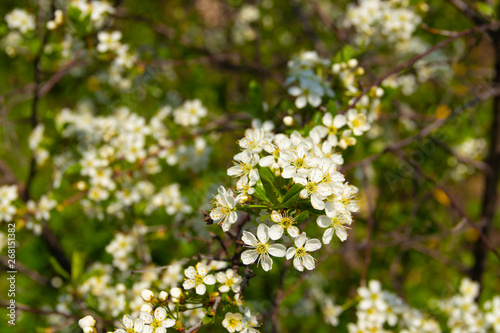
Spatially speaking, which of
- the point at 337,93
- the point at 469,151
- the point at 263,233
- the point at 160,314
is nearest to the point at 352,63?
the point at 337,93

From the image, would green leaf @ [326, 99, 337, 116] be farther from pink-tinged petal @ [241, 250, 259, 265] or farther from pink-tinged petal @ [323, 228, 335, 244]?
pink-tinged petal @ [241, 250, 259, 265]

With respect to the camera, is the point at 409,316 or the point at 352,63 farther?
the point at 409,316

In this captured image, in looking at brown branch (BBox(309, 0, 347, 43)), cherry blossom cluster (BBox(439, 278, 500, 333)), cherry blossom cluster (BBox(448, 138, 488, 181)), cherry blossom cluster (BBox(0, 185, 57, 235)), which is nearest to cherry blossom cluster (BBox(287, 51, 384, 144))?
brown branch (BBox(309, 0, 347, 43))

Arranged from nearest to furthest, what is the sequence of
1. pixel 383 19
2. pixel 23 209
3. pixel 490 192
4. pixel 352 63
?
pixel 352 63 → pixel 23 209 → pixel 383 19 → pixel 490 192

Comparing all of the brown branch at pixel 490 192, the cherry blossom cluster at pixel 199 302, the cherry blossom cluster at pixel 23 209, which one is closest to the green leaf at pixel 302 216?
the cherry blossom cluster at pixel 199 302

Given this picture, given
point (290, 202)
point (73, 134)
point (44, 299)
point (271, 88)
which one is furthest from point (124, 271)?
point (271, 88)

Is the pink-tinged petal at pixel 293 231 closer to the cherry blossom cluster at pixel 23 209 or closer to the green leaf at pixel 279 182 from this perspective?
the green leaf at pixel 279 182

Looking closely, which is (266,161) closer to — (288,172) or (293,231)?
(288,172)
